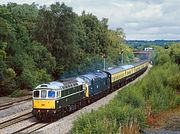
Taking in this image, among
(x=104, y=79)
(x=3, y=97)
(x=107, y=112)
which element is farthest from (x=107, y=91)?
(x=107, y=112)

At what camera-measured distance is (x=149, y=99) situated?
3834 cm

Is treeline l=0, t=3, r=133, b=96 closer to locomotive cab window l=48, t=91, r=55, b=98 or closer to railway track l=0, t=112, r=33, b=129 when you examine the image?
railway track l=0, t=112, r=33, b=129

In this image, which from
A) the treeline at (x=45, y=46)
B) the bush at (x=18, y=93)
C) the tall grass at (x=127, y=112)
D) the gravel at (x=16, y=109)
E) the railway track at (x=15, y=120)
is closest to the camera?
the tall grass at (x=127, y=112)

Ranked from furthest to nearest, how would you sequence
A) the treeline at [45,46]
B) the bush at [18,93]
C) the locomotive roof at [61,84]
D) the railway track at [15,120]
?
1. the treeline at [45,46]
2. the bush at [18,93]
3. the locomotive roof at [61,84]
4. the railway track at [15,120]

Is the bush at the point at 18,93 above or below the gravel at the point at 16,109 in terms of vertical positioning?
below

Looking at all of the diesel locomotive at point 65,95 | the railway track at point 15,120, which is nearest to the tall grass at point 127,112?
the diesel locomotive at point 65,95

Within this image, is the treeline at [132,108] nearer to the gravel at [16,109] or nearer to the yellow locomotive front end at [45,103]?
the yellow locomotive front end at [45,103]

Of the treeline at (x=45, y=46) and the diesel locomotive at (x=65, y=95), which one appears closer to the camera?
the diesel locomotive at (x=65, y=95)

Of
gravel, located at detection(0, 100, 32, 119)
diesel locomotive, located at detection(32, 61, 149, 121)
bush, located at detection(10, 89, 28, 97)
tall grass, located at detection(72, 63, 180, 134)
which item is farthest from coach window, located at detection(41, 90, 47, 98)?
bush, located at detection(10, 89, 28, 97)

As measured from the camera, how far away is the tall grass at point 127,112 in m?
24.0

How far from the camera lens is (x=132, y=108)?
30.3 meters

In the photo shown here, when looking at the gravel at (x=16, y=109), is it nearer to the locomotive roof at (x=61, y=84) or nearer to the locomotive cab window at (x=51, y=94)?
the locomotive roof at (x=61, y=84)

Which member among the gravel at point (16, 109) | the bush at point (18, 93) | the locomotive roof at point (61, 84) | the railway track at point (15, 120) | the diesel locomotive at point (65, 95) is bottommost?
the bush at point (18, 93)

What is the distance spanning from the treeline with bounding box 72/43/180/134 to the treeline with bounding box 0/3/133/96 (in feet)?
61.0
